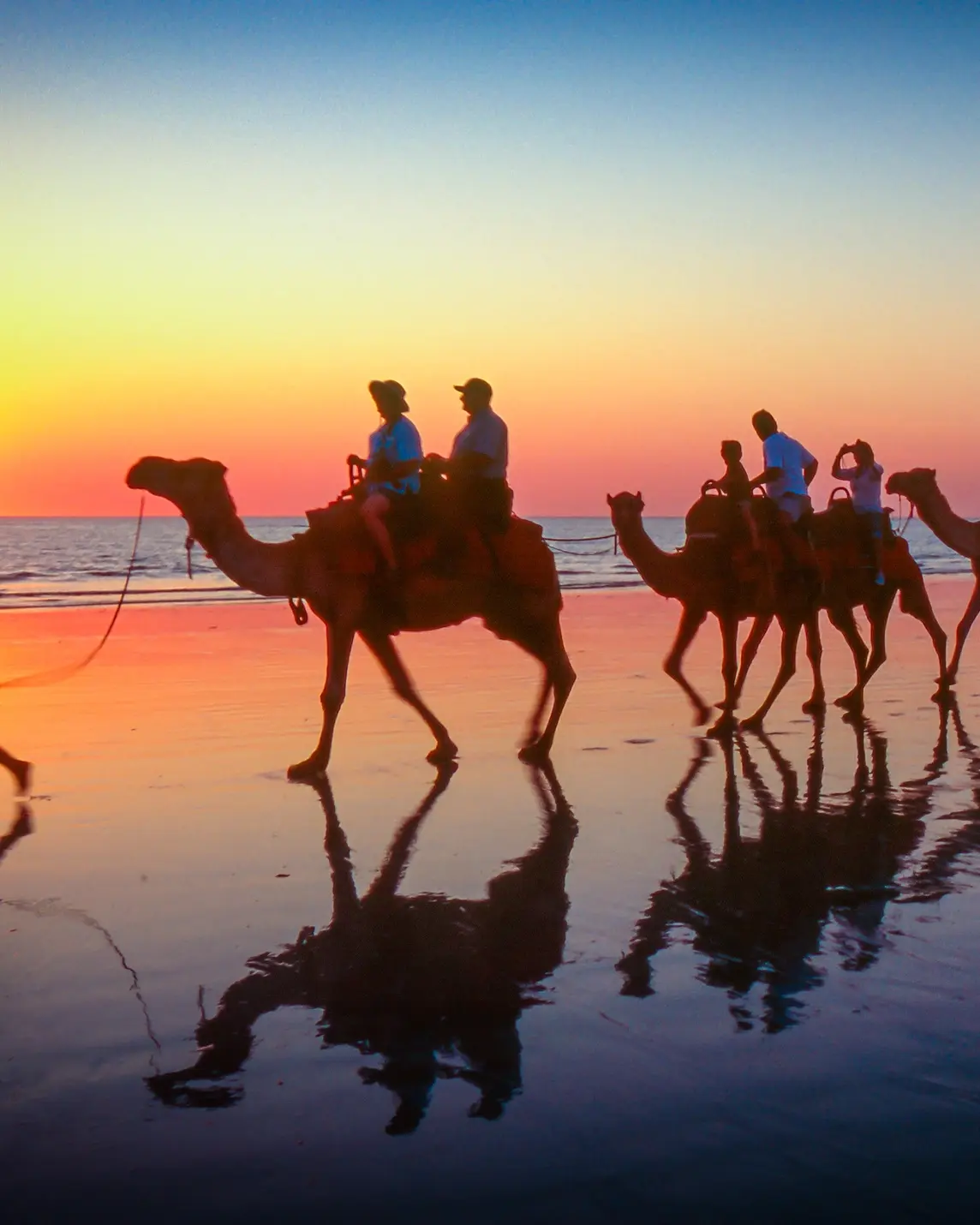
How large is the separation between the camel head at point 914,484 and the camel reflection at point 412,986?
9.16 m

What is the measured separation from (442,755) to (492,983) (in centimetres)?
454

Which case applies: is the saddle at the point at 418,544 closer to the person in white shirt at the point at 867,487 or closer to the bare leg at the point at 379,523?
the bare leg at the point at 379,523

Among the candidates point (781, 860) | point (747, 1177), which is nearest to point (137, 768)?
point (781, 860)

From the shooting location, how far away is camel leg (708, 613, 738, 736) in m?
10.6

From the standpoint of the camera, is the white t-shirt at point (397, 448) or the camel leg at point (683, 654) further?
the camel leg at point (683, 654)

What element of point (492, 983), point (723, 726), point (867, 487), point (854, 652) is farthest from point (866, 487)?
point (492, 983)

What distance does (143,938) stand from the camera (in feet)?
17.5

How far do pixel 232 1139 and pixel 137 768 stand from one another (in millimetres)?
5662

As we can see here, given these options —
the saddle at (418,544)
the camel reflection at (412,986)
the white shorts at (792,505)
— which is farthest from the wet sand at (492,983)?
the white shorts at (792,505)

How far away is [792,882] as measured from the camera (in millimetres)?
6211

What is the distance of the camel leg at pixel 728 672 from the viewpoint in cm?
1059

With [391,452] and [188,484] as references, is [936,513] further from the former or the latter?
[188,484]

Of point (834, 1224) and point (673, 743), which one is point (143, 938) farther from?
point (673, 743)

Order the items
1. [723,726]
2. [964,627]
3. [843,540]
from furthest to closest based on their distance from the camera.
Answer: [964,627], [843,540], [723,726]
